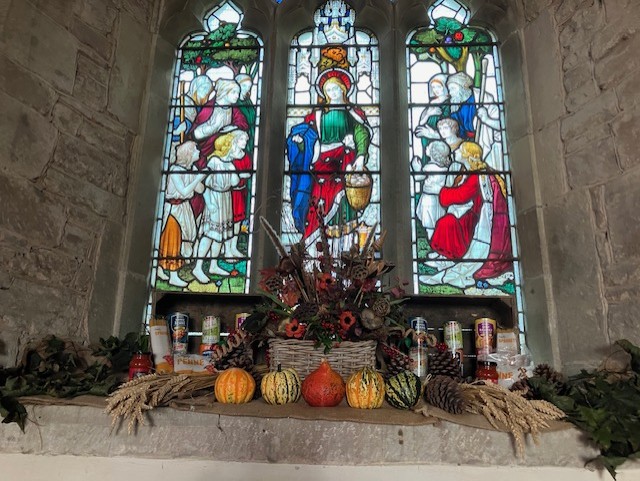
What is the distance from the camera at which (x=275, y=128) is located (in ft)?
9.58

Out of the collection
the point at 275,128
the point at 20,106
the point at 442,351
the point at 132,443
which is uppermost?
the point at 275,128

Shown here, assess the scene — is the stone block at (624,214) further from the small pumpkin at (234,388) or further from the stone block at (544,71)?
the small pumpkin at (234,388)

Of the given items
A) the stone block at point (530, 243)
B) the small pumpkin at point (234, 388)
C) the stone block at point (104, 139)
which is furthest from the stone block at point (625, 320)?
the stone block at point (104, 139)

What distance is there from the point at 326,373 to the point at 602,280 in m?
1.40

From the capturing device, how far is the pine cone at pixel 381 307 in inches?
66.7

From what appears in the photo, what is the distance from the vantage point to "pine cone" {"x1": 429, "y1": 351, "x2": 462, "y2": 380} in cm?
183

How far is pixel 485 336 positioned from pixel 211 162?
184 cm

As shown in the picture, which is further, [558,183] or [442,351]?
[558,183]

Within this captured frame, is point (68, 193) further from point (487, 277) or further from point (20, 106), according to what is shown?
point (487, 277)

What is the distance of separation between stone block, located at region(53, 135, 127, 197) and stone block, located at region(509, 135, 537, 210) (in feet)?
7.05

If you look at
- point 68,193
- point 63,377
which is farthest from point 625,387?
point 68,193

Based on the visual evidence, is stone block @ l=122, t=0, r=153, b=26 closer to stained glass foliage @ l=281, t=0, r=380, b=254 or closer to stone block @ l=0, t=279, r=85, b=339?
stained glass foliage @ l=281, t=0, r=380, b=254

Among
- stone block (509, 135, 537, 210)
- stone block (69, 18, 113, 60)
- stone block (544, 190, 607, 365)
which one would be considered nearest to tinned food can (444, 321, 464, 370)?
stone block (544, 190, 607, 365)

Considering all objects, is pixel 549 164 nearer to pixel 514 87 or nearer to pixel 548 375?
pixel 514 87
